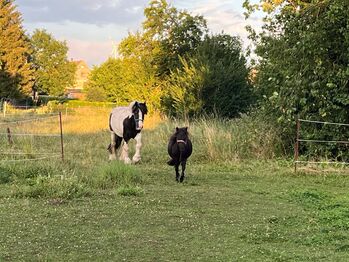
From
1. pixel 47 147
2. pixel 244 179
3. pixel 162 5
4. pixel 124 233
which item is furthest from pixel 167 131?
pixel 162 5

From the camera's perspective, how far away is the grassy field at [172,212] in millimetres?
5461

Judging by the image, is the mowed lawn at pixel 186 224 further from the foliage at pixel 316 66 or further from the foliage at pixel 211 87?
the foliage at pixel 211 87

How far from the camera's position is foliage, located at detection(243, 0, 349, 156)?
43.4 feet

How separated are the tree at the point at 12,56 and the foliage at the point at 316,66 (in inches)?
1603

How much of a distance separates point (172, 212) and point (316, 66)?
26.5 feet

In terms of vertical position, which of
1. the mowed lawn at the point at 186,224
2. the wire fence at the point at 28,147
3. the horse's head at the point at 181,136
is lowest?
the mowed lawn at the point at 186,224

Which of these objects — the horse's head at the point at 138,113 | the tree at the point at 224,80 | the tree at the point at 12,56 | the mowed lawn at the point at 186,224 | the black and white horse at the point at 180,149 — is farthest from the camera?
the tree at the point at 12,56

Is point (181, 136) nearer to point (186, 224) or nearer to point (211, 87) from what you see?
point (186, 224)

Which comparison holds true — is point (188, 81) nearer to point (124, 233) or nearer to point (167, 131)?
point (167, 131)

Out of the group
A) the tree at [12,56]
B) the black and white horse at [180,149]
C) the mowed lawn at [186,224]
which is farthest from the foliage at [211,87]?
the tree at [12,56]

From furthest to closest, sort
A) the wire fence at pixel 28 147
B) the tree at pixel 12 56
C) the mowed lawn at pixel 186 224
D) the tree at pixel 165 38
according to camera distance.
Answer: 1. the tree at pixel 12 56
2. the tree at pixel 165 38
3. the wire fence at pixel 28 147
4. the mowed lawn at pixel 186 224

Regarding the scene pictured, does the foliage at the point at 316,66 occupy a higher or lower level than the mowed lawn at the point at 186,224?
higher

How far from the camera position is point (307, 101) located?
14102 millimetres

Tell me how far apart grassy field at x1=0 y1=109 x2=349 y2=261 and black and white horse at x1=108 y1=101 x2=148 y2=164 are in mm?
748
